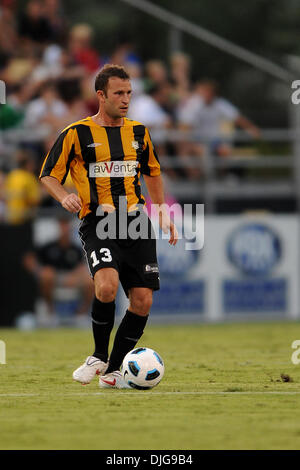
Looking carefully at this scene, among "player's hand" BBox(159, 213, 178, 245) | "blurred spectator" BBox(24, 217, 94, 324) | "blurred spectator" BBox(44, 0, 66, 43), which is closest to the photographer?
"player's hand" BBox(159, 213, 178, 245)

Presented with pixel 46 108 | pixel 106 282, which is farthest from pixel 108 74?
pixel 46 108

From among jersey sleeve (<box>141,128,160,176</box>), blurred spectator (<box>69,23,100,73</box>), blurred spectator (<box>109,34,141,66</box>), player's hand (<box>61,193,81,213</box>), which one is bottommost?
player's hand (<box>61,193,81,213</box>)

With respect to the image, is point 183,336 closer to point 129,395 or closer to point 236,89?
point 129,395

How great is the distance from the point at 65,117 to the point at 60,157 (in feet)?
24.5

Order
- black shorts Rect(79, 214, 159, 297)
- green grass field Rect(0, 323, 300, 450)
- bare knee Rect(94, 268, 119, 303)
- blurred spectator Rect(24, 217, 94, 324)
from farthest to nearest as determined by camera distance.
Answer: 1. blurred spectator Rect(24, 217, 94, 324)
2. black shorts Rect(79, 214, 159, 297)
3. bare knee Rect(94, 268, 119, 303)
4. green grass field Rect(0, 323, 300, 450)

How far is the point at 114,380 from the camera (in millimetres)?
8141

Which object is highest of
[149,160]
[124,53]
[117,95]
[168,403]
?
[124,53]

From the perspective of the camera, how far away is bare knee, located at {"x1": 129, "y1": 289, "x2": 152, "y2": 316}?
807 cm

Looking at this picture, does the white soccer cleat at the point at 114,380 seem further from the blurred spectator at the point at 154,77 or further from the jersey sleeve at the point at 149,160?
the blurred spectator at the point at 154,77

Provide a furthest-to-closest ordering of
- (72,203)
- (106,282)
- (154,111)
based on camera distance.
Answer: (154,111) → (106,282) → (72,203)

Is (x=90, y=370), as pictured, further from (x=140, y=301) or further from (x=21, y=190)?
(x=21, y=190)

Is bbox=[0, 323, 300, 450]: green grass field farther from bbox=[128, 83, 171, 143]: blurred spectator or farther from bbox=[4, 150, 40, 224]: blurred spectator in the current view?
bbox=[128, 83, 171, 143]: blurred spectator

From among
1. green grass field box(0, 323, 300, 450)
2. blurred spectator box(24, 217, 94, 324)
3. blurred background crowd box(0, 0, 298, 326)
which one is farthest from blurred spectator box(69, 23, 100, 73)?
green grass field box(0, 323, 300, 450)

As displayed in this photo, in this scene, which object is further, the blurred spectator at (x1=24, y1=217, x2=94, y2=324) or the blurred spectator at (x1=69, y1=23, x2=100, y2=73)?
the blurred spectator at (x1=69, y1=23, x2=100, y2=73)
